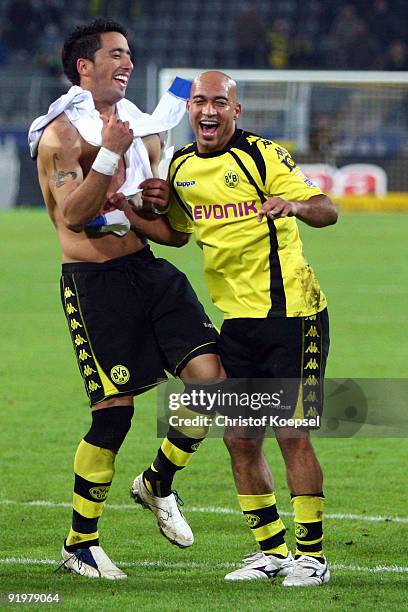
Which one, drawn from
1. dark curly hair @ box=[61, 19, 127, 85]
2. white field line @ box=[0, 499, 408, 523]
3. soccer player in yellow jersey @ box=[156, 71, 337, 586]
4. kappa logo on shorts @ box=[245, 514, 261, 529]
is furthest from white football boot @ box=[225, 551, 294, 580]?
dark curly hair @ box=[61, 19, 127, 85]

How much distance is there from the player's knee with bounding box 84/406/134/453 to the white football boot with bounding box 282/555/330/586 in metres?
0.94

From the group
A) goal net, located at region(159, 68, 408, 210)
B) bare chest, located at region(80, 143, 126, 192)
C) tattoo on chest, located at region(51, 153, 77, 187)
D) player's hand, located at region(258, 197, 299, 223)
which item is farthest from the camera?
goal net, located at region(159, 68, 408, 210)

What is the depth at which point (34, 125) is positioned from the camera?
5.72m

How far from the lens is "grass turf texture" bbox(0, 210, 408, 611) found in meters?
5.23

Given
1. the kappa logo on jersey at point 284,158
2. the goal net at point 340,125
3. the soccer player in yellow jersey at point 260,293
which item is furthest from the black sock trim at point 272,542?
the goal net at point 340,125

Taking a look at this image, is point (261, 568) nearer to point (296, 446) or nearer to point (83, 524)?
point (296, 446)

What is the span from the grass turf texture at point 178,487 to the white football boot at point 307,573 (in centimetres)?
5

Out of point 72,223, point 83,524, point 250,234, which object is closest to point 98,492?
point 83,524

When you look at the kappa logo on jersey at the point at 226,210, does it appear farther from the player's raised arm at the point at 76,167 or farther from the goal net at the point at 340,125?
the goal net at the point at 340,125

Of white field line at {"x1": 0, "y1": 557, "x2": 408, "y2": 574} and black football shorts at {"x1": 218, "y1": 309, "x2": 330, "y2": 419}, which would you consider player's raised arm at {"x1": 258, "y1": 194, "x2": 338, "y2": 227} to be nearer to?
black football shorts at {"x1": 218, "y1": 309, "x2": 330, "y2": 419}

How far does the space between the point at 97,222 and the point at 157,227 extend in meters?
0.32

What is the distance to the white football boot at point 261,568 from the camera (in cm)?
546

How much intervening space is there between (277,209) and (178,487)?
2844 mm

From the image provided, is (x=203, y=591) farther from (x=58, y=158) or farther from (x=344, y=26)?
(x=344, y=26)
